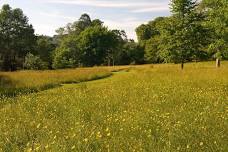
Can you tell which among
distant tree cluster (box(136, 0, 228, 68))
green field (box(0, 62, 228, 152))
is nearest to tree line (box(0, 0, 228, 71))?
distant tree cluster (box(136, 0, 228, 68))

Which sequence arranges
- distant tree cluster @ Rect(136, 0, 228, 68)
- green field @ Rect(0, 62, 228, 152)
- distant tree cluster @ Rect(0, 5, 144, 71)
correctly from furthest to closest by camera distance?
distant tree cluster @ Rect(0, 5, 144, 71) < distant tree cluster @ Rect(136, 0, 228, 68) < green field @ Rect(0, 62, 228, 152)

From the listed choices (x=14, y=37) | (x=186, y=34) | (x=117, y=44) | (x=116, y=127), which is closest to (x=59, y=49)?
(x=14, y=37)

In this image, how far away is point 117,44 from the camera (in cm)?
9219

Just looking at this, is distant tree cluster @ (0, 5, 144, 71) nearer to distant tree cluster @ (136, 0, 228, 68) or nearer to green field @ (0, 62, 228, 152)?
distant tree cluster @ (136, 0, 228, 68)

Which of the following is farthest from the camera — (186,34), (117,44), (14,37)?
(117,44)

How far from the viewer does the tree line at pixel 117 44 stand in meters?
44.8

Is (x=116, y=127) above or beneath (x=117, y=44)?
beneath

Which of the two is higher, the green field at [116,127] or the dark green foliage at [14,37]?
the dark green foliage at [14,37]

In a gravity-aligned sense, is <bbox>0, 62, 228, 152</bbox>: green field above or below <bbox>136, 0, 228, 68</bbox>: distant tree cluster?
below

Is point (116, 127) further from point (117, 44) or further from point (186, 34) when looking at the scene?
point (117, 44)

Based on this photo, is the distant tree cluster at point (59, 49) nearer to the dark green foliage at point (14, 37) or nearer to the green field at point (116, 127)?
the dark green foliage at point (14, 37)

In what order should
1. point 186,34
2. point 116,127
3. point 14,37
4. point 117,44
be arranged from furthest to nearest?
1. point 117,44
2. point 14,37
3. point 186,34
4. point 116,127

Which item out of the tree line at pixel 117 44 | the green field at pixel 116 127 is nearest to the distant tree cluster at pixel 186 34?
the tree line at pixel 117 44

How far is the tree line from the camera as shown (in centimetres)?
4481
